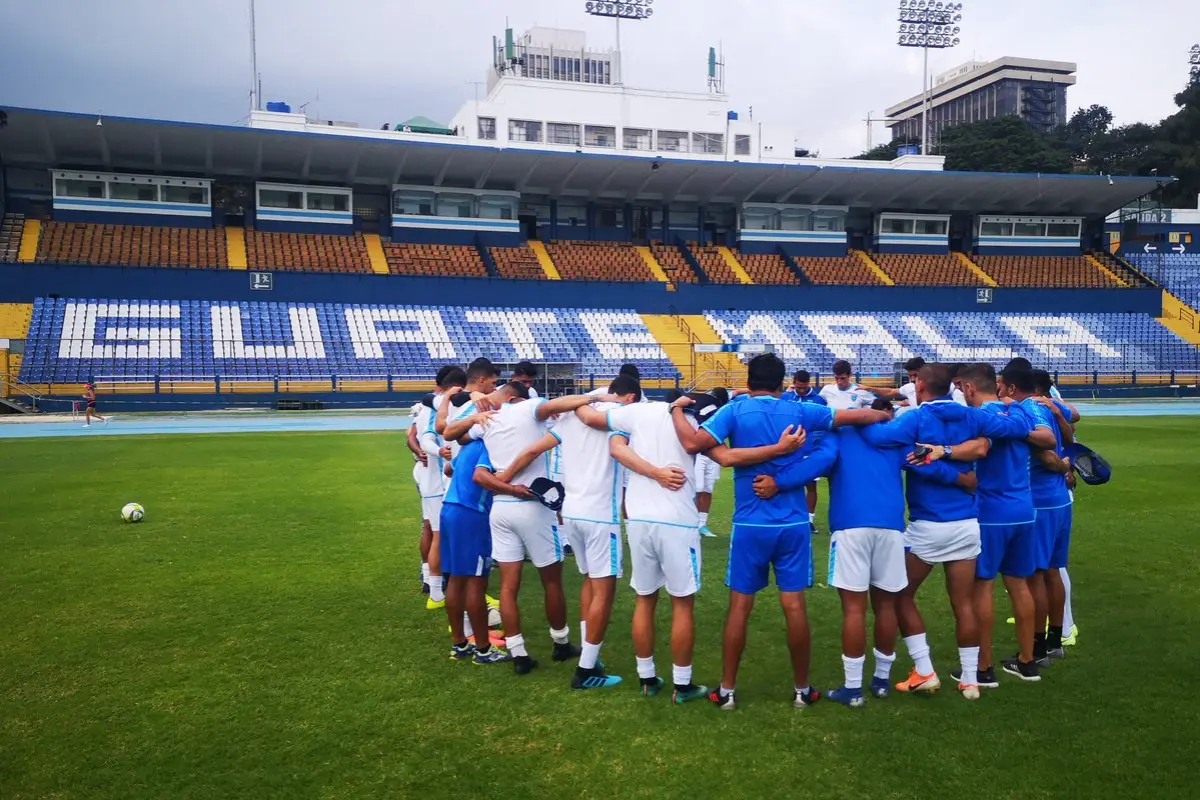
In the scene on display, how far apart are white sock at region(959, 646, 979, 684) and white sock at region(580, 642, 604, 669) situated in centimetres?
243

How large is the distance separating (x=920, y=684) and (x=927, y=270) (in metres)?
47.4

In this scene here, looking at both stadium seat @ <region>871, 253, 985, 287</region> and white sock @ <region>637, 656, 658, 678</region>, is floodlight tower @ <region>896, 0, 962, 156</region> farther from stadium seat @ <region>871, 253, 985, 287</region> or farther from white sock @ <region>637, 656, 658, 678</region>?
white sock @ <region>637, 656, 658, 678</region>

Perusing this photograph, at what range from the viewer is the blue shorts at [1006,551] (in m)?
5.79

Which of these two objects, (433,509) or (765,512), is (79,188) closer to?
(433,509)

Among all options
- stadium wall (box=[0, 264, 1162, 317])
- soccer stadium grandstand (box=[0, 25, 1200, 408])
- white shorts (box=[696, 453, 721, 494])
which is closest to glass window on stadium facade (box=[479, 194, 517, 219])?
soccer stadium grandstand (box=[0, 25, 1200, 408])

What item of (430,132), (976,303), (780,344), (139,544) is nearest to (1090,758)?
(139,544)

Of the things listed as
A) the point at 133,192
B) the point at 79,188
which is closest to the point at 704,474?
the point at 133,192

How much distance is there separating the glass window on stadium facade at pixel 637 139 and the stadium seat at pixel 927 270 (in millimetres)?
18158

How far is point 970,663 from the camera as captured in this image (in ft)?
18.4

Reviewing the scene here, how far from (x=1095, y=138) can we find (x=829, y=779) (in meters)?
92.4

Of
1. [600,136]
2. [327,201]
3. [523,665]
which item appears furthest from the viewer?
[600,136]

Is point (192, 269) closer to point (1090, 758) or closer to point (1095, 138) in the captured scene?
point (1090, 758)

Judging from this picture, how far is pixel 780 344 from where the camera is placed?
136ft

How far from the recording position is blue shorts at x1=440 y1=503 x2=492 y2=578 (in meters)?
6.14
